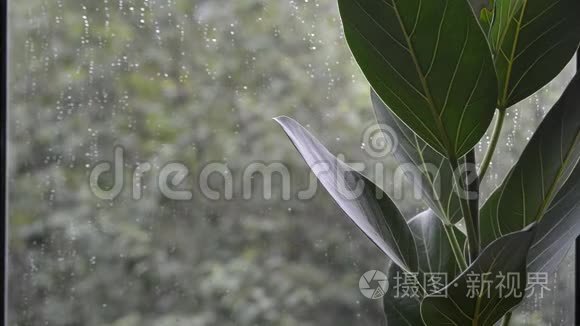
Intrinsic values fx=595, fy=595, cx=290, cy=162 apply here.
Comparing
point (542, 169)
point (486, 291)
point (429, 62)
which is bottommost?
point (486, 291)

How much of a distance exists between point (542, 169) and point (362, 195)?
0.20 m

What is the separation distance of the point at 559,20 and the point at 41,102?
0.74m

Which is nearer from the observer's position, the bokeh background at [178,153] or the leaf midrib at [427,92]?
the leaf midrib at [427,92]

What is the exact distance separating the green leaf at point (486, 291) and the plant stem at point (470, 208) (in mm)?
65

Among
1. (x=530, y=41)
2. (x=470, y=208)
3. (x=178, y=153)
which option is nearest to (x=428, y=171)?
(x=470, y=208)

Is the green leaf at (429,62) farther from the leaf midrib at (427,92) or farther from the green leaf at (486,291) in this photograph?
the green leaf at (486,291)

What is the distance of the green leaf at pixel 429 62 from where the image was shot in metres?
0.55

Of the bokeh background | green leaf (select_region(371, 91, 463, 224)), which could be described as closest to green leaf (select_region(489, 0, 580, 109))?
green leaf (select_region(371, 91, 463, 224))

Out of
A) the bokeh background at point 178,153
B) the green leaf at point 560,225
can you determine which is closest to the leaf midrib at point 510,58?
the green leaf at point 560,225

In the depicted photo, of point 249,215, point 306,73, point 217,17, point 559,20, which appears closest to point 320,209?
point 249,215

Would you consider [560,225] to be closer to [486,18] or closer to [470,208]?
[470,208]

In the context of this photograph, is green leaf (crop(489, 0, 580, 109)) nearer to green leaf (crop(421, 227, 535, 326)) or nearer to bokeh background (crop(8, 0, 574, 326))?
green leaf (crop(421, 227, 535, 326))

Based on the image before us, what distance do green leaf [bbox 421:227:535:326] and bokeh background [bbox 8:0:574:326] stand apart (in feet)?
1.14

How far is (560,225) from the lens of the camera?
0.67 m
